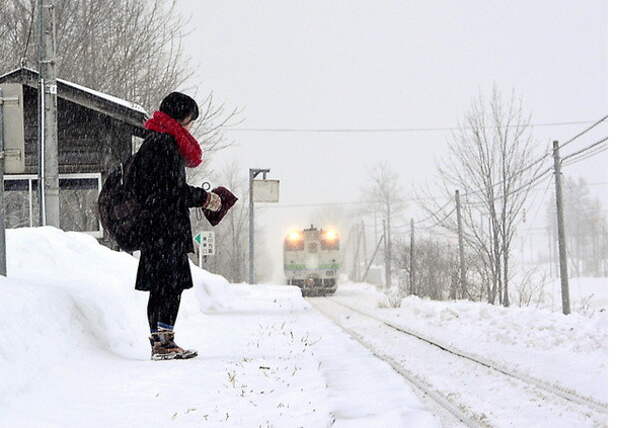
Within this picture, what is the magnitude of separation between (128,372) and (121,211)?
3.70 feet

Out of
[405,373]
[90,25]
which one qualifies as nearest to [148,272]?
[405,373]

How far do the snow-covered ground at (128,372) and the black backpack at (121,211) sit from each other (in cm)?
65

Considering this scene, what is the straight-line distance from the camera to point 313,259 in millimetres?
30156

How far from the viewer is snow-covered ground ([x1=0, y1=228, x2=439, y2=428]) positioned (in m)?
3.43

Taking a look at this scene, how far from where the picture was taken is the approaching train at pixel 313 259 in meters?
29.9

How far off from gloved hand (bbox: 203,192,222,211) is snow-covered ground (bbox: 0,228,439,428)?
117 cm

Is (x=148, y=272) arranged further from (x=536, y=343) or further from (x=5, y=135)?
(x=536, y=343)

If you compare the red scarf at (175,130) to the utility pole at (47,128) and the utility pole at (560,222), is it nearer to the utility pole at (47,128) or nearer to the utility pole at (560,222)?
the utility pole at (47,128)

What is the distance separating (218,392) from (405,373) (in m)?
2.14

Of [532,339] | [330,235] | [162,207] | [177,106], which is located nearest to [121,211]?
[162,207]

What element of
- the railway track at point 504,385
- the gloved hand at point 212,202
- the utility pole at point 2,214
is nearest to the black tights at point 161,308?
the gloved hand at point 212,202

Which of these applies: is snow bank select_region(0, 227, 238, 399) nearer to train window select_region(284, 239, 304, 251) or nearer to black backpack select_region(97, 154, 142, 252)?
black backpack select_region(97, 154, 142, 252)

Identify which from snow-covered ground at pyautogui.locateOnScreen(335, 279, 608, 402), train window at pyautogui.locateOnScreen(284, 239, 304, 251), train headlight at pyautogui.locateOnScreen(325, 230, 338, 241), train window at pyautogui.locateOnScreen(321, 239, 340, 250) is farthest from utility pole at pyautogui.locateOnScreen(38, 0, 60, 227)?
train headlight at pyautogui.locateOnScreen(325, 230, 338, 241)

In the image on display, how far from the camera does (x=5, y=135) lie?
5.48 m
